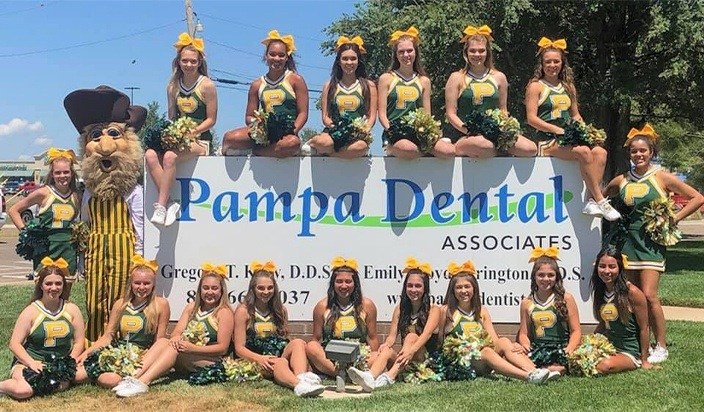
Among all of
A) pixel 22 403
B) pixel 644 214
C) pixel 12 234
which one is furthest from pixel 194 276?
pixel 12 234

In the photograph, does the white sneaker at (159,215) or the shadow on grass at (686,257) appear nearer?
the white sneaker at (159,215)

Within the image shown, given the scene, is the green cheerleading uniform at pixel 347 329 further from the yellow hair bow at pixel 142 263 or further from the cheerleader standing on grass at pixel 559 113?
the cheerleader standing on grass at pixel 559 113

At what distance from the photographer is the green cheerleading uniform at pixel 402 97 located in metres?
5.85

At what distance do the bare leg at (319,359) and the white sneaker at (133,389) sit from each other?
121 cm

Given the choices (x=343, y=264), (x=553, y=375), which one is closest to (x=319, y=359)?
(x=343, y=264)

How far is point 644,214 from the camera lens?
5.68m

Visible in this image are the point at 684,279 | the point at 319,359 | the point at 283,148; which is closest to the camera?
the point at 319,359

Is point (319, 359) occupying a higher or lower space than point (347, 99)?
lower

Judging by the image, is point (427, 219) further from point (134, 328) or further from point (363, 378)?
point (134, 328)

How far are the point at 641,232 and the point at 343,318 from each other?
8.38ft

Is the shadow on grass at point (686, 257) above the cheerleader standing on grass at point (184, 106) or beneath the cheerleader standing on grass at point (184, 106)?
beneath

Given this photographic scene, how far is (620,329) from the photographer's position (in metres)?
5.50

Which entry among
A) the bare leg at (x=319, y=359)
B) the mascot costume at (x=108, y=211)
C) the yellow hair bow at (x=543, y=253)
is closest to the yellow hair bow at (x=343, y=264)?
the bare leg at (x=319, y=359)

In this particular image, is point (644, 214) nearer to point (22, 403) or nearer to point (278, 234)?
point (278, 234)
